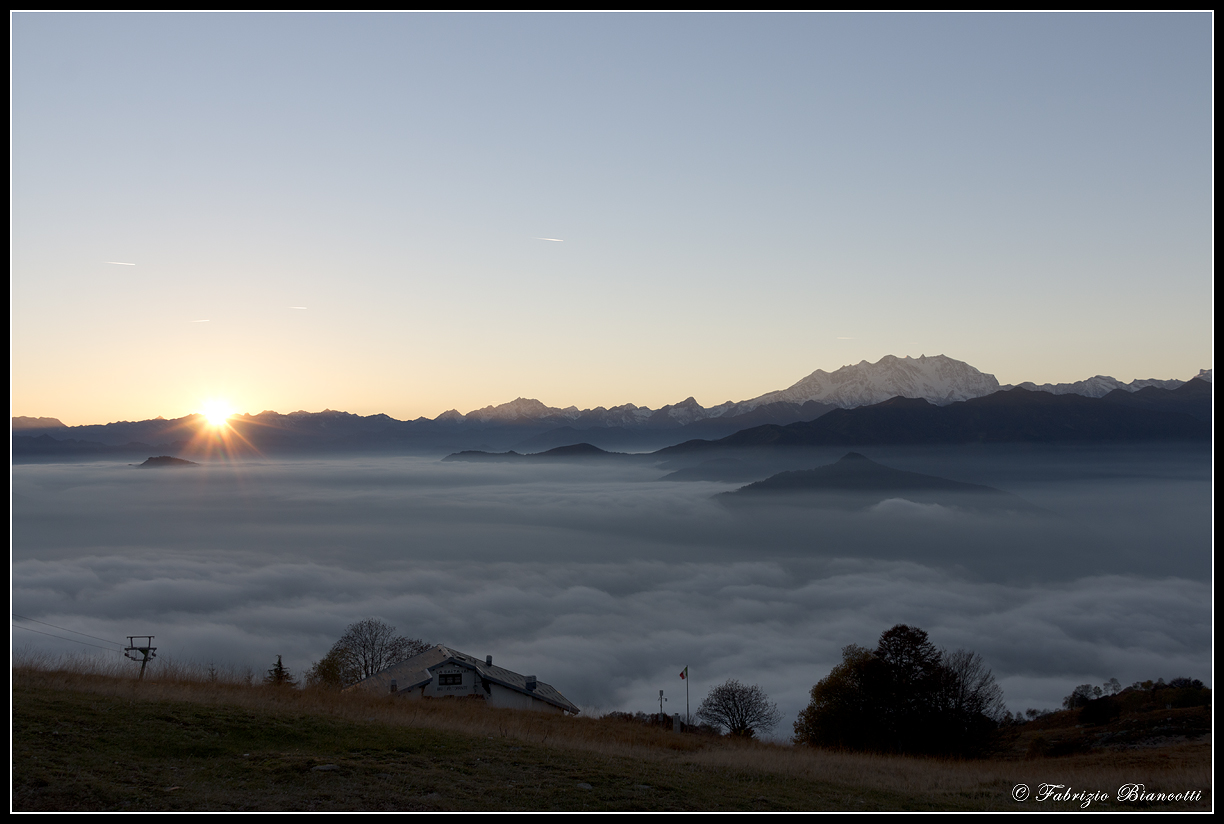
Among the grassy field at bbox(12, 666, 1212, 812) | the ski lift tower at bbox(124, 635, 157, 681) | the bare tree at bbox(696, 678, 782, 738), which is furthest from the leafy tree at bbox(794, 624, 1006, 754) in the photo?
the ski lift tower at bbox(124, 635, 157, 681)

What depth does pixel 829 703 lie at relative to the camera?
58.9 meters

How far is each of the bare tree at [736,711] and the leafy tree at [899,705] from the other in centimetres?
2187

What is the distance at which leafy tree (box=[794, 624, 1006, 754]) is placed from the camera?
55.0m

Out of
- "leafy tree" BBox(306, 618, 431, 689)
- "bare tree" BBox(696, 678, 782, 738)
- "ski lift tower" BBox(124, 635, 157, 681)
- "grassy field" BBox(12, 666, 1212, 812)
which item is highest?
"grassy field" BBox(12, 666, 1212, 812)

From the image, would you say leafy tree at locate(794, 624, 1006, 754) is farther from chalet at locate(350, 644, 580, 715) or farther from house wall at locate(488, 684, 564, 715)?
house wall at locate(488, 684, 564, 715)

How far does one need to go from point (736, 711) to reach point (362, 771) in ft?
245

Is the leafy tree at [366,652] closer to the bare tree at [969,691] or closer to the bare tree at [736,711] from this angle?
the bare tree at [736,711]

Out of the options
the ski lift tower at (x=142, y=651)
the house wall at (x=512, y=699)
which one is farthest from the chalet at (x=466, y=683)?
the ski lift tower at (x=142, y=651)

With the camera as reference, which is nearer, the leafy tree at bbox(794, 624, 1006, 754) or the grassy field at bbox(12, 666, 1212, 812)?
the grassy field at bbox(12, 666, 1212, 812)

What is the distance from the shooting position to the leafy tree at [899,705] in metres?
55.0

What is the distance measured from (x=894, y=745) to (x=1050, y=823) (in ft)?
159

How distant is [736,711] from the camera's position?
82688 millimetres

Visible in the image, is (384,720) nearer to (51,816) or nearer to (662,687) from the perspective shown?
(51,816)

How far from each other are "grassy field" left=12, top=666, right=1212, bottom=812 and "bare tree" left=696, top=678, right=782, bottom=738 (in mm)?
62951
